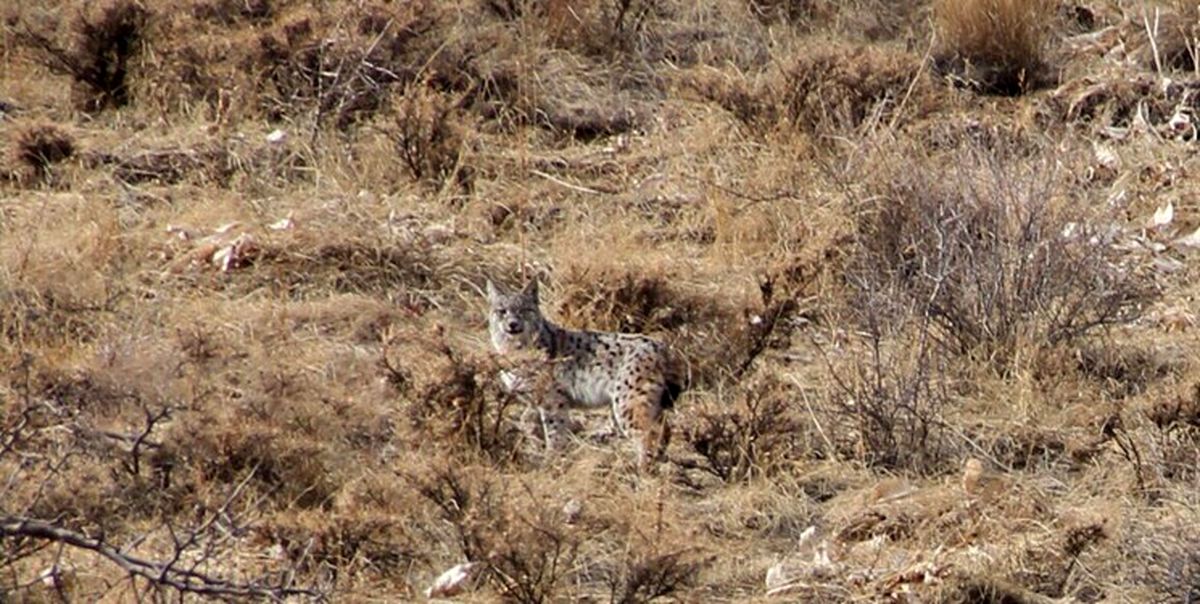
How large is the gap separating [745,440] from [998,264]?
4.54 feet

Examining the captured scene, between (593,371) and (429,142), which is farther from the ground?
(593,371)

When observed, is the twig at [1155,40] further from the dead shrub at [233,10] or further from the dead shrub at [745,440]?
the dead shrub at [745,440]

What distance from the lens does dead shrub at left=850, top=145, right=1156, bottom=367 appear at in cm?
821

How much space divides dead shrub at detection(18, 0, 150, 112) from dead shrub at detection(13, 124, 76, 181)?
665 millimetres

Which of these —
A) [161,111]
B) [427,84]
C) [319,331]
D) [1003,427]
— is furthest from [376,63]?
[1003,427]

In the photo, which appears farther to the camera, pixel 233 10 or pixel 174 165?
pixel 233 10

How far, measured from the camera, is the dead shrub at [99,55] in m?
10.8

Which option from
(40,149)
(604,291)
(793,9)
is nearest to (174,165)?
(40,149)

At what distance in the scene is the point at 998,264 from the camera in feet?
27.2

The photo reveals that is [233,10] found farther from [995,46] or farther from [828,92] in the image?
[995,46]

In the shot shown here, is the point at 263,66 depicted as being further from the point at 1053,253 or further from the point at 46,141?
the point at 1053,253

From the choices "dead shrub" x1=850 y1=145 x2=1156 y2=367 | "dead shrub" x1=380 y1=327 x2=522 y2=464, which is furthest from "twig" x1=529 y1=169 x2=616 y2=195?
"dead shrub" x1=380 y1=327 x2=522 y2=464

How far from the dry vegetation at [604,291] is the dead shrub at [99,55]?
2 cm

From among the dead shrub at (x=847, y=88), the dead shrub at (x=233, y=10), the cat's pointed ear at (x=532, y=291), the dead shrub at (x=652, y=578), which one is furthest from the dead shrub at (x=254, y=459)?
the dead shrub at (x=233, y=10)
